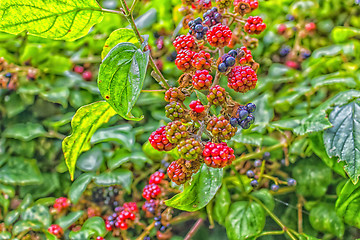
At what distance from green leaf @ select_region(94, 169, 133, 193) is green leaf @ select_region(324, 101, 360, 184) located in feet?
1.90

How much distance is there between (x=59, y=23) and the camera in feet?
2.00

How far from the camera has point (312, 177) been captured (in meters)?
0.89

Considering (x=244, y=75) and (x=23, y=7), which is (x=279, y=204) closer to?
(x=244, y=75)

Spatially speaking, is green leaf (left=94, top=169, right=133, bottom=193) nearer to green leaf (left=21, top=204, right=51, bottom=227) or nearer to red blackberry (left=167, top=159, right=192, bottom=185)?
green leaf (left=21, top=204, right=51, bottom=227)

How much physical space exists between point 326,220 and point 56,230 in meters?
0.79

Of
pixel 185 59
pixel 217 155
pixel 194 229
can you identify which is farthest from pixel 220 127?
A: pixel 194 229

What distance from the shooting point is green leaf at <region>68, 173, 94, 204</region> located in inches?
38.1

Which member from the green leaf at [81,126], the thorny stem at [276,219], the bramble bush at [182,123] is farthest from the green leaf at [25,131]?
the thorny stem at [276,219]

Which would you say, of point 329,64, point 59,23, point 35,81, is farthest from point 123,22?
point 329,64

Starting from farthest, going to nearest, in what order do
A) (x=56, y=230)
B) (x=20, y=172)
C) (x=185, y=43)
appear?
1. (x=20, y=172)
2. (x=56, y=230)
3. (x=185, y=43)

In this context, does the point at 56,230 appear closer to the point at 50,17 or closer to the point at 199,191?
the point at 199,191

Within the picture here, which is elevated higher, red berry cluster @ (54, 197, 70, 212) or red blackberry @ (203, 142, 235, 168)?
red blackberry @ (203, 142, 235, 168)

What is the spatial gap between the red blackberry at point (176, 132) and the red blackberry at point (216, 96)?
0.27ft

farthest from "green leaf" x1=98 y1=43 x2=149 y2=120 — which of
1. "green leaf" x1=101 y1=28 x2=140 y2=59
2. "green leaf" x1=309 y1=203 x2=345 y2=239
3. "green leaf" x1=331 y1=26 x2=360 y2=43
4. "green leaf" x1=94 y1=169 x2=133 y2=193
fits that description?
"green leaf" x1=331 y1=26 x2=360 y2=43
